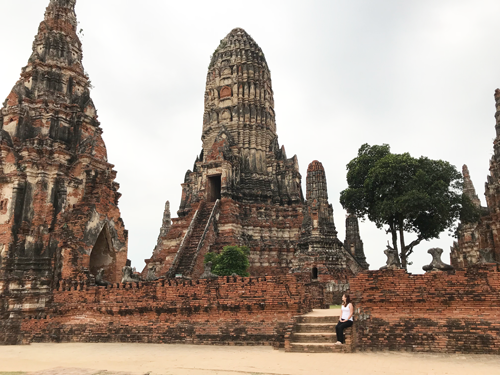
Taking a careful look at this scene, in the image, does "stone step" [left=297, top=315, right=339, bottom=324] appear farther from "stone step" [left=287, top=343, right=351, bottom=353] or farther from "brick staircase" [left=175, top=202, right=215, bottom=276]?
"brick staircase" [left=175, top=202, right=215, bottom=276]

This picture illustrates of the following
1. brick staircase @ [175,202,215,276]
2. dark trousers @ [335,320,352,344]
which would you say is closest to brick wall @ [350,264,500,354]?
dark trousers @ [335,320,352,344]

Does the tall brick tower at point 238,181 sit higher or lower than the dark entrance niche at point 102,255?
higher

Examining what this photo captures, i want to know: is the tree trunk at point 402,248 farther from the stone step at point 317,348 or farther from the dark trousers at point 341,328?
the stone step at point 317,348

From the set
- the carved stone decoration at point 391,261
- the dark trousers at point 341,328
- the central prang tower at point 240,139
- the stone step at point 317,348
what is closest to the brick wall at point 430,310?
the carved stone decoration at point 391,261

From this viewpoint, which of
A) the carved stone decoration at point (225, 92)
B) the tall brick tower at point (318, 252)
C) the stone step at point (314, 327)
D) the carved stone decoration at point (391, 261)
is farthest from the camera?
the carved stone decoration at point (225, 92)

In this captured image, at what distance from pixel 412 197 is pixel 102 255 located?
15.9 m

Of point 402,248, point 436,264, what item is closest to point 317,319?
point 436,264

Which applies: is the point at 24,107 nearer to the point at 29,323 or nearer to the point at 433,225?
the point at 29,323

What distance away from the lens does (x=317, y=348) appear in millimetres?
8625

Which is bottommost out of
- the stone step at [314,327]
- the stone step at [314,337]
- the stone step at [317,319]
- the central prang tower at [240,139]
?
the stone step at [314,337]

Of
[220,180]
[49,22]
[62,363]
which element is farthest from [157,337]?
[220,180]

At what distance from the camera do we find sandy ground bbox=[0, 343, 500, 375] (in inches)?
281

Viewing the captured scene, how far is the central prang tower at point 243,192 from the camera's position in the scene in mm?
24125

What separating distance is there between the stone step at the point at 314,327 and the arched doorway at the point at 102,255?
26.8 feet
